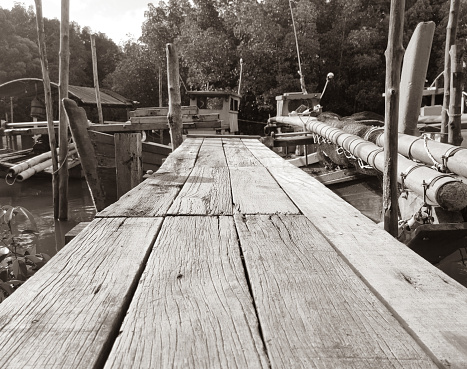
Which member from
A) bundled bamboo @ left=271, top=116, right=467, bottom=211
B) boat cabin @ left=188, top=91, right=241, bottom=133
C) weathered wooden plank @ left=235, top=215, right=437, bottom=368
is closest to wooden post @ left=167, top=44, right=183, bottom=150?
bundled bamboo @ left=271, top=116, right=467, bottom=211

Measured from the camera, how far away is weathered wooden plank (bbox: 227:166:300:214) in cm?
237

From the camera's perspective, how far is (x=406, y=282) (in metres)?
1.40

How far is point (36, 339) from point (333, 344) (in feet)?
2.26

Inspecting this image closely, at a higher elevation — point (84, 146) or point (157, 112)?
point (157, 112)

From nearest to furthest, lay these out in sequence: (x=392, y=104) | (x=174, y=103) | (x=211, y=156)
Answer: (x=392, y=104) < (x=211, y=156) < (x=174, y=103)

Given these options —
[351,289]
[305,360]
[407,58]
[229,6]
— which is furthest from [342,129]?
[229,6]

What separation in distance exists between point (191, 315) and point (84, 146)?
5368 mm

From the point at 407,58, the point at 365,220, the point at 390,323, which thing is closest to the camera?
the point at 390,323

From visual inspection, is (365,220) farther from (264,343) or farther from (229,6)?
(229,6)

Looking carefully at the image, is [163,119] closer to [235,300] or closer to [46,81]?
[46,81]

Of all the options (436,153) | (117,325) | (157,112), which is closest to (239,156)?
(436,153)

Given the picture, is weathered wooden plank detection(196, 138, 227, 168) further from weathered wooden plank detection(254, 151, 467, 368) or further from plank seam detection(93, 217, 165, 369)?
plank seam detection(93, 217, 165, 369)

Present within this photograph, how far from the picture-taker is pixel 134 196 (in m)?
Answer: 2.65

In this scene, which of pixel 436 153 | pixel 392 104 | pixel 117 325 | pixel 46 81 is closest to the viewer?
pixel 117 325
